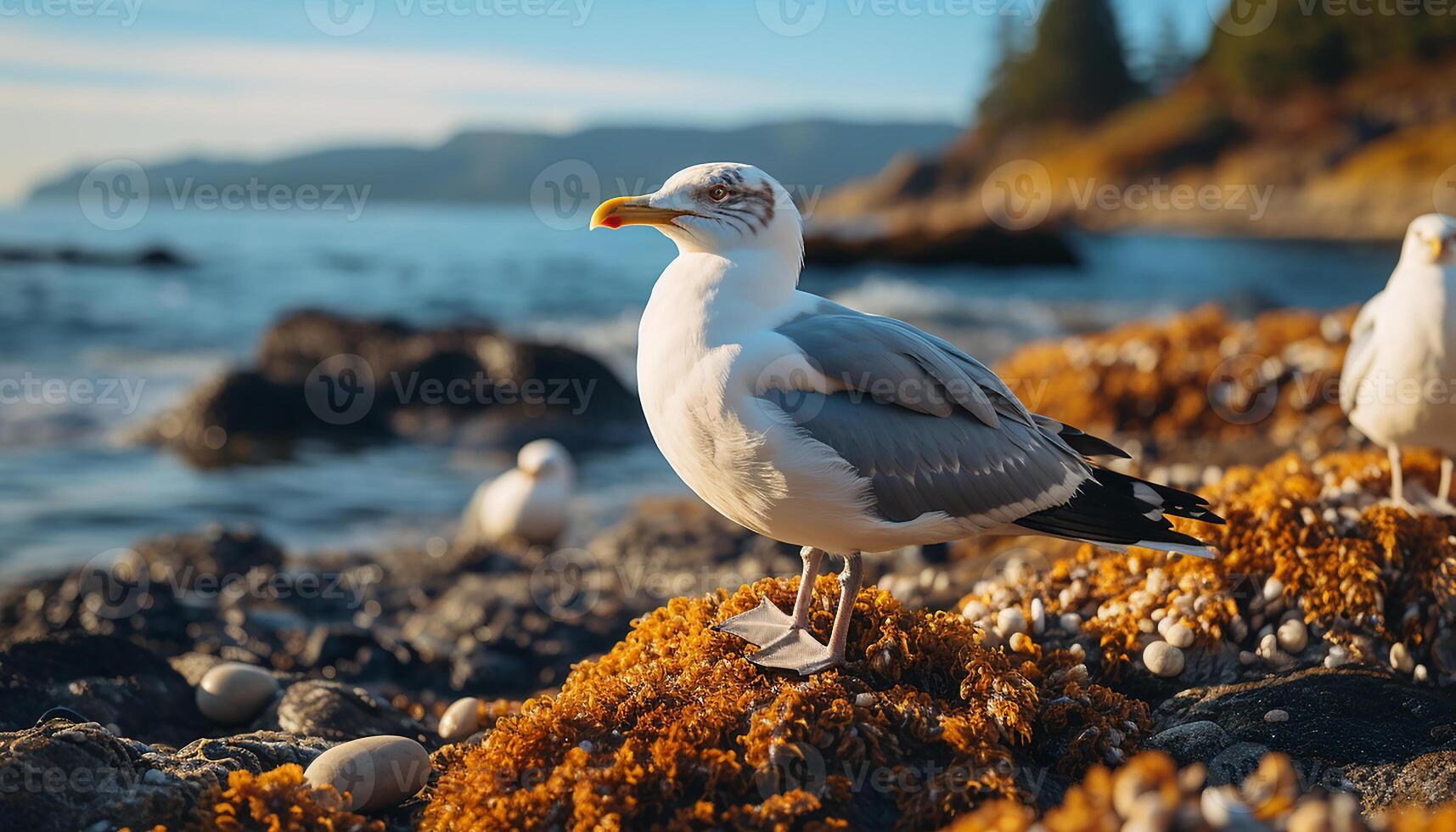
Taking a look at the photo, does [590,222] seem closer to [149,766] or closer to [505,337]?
[149,766]

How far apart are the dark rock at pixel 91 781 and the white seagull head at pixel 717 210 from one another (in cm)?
223

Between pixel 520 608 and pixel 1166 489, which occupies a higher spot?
pixel 1166 489

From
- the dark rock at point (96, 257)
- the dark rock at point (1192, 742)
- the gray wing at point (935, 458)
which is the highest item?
the dark rock at point (96, 257)

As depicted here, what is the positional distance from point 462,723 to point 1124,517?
9.74 ft

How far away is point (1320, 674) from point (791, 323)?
97.4 inches

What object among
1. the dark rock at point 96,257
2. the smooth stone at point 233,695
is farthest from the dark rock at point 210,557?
the dark rock at point 96,257

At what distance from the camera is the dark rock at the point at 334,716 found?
4.68 m

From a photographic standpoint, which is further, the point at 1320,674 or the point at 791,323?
the point at 1320,674

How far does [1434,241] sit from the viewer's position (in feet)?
18.2

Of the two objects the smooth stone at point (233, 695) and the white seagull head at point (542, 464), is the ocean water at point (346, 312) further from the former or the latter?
the smooth stone at point (233, 695)

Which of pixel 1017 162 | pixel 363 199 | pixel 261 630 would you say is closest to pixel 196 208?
pixel 1017 162

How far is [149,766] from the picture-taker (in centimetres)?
353

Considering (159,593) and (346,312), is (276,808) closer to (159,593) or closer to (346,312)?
(159,593)

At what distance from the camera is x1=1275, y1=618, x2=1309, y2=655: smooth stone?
4398 millimetres
